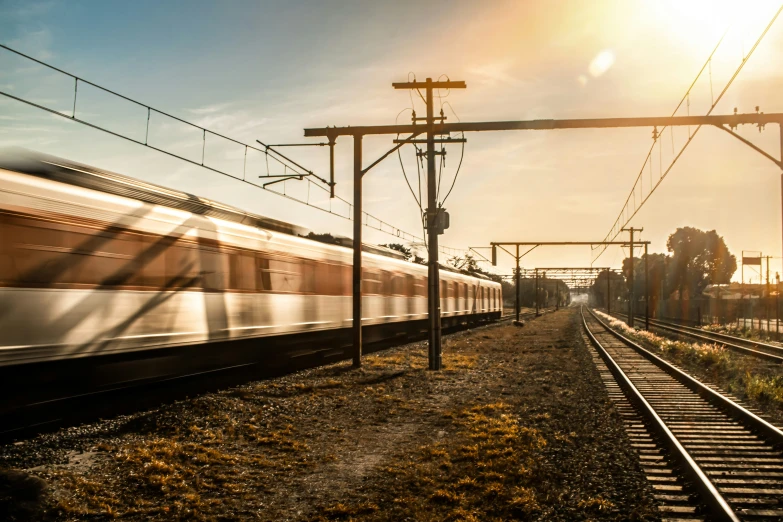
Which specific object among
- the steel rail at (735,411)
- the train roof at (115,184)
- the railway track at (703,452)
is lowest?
the railway track at (703,452)

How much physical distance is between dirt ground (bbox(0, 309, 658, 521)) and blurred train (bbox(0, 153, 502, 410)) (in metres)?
1.12

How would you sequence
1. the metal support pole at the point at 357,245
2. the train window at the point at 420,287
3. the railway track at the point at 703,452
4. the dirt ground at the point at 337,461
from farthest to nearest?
the train window at the point at 420,287 < the metal support pole at the point at 357,245 < the railway track at the point at 703,452 < the dirt ground at the point at 337,461

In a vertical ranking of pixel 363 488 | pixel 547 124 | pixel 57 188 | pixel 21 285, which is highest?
pixel 547 124

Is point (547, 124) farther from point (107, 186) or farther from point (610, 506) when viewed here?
point (610, 506)

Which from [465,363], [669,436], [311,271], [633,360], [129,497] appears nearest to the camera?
[129,497]

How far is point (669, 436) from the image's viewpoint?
8773 mm

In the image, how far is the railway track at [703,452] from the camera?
→ 20.3 feet

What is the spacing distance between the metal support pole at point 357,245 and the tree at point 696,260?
76.1 m

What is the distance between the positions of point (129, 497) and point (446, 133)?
1253cm

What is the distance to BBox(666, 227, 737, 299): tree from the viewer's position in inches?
3310

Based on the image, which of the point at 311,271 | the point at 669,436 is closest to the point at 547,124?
the point at 311,271

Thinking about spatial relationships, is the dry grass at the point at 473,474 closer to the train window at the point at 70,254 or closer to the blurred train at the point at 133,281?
the blurred train at the point at 133,281

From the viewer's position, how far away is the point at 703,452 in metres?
8.58

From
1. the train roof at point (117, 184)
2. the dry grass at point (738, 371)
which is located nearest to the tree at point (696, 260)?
the dry grass at point (738, 371)
